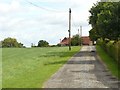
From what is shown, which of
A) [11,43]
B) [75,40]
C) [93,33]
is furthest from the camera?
[11,43]

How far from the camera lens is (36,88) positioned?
54.9 ft

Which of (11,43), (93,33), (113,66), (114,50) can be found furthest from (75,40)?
(113,66)

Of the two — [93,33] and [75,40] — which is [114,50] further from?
[75,40]

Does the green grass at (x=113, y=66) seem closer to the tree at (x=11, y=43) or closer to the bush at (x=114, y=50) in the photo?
the bush at (x=114, y=50)

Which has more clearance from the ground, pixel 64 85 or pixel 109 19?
pixel 109 19

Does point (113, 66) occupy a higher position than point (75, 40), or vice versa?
point (75, 40)

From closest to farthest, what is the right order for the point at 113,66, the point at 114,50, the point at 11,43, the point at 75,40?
the point at 113,66 → the point at 114,50 → the point at 75,40 → the point at 11,43

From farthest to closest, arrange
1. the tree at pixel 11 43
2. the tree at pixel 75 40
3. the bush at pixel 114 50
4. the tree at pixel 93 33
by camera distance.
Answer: the tree at pixel 11 43 → the tree at pixel 75 40 → the tree at pixel 93 33 → the bush at pixel 114 50

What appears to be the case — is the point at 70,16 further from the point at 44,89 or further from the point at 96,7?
the point at 44,89

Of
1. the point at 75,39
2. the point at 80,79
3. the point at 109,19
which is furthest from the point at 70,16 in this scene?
the point at 75,39

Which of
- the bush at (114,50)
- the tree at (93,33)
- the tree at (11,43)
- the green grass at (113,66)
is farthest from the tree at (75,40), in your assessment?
the green grass at (113,66)

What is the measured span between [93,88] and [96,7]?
172 ft

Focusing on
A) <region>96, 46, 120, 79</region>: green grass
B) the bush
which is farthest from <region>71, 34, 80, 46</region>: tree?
<region>96, 46, 120, 79</region>: green grass

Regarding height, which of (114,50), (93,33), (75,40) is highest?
(93,33)
